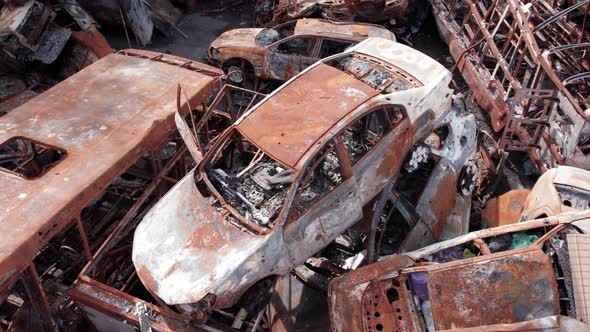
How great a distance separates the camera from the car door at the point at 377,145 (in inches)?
189

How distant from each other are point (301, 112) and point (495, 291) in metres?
2.39

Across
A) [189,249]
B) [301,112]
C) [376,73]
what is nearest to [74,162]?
[189,249]

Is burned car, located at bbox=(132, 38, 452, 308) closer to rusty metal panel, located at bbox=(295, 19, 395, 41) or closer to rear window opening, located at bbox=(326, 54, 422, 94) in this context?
rear window opening, located at bbox=(326, 54, 422, 94)

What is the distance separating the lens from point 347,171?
4602 millimetres

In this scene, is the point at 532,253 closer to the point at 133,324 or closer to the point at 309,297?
the point at 309,297

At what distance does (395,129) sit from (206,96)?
110 inches

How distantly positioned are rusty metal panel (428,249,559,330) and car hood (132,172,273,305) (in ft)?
5.26

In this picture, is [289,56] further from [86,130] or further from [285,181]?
[285,181]

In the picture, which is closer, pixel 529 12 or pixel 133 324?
pixel 133 324

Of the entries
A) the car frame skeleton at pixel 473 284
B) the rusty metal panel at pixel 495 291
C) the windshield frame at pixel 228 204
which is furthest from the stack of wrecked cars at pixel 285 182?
the rusty metal panel at pixel 495 291

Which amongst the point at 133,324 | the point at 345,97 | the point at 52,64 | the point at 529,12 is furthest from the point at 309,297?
the point at 52,64

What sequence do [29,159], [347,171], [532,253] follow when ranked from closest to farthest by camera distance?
[532,253], [347,171], [29,159]

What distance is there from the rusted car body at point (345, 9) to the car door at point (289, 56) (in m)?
1.79

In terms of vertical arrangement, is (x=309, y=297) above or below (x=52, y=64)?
below
